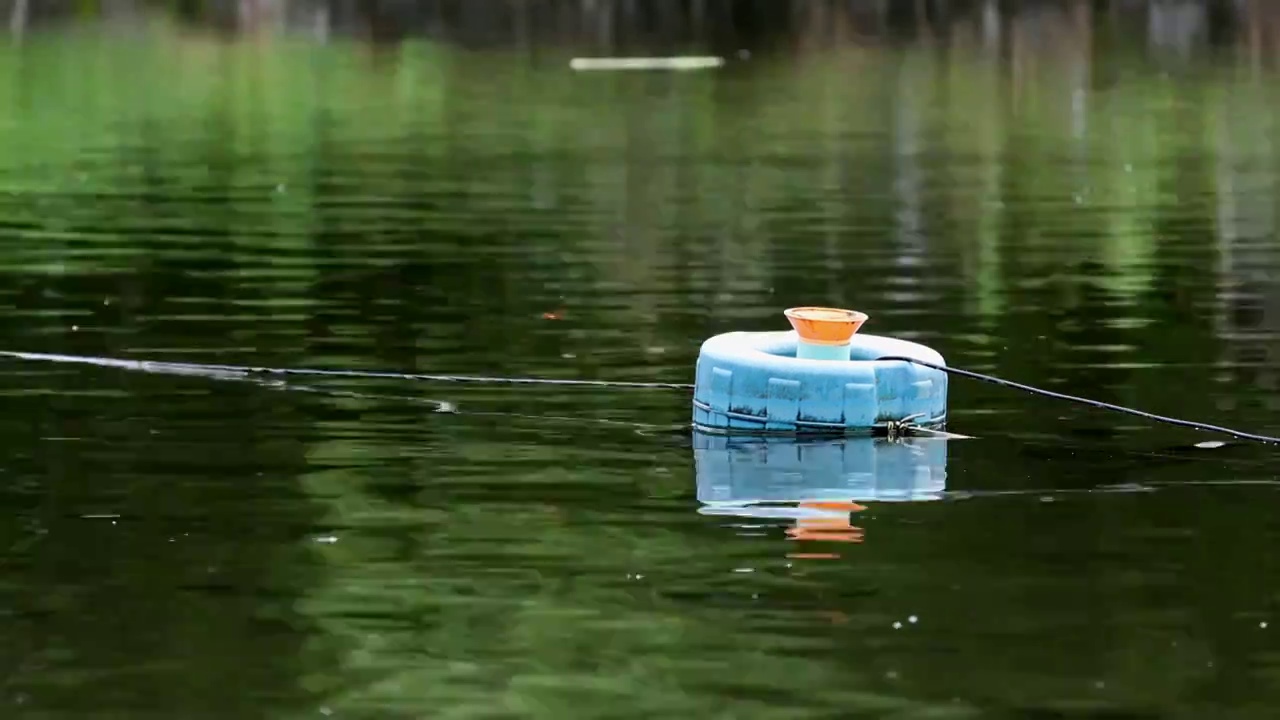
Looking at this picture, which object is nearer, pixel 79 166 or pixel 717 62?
pixel 79 166

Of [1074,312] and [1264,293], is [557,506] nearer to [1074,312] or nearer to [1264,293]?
[1074,312]

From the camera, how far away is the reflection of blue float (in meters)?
11.1

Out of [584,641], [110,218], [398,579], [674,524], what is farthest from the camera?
[110,218]

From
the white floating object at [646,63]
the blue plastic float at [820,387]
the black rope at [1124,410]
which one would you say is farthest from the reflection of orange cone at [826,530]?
the white floating object at [646,63]

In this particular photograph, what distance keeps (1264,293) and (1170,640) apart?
10088 mm

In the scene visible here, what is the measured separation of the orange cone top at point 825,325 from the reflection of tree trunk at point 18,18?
51.1 m

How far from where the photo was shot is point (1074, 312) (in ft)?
56.7

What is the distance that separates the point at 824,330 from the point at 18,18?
57023 millimetres

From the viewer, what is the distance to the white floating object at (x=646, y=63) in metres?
51.4

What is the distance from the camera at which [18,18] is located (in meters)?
66.1

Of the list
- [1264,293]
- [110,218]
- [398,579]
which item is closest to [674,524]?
[398,579]

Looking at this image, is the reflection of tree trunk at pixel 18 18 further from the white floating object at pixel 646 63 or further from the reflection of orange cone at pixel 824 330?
the reflection of orange cone at pixel 824 330

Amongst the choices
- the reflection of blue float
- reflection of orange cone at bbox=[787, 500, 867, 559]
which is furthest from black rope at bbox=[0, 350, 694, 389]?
reflection of orange cone at bbox=[787, 500, 867, 559]

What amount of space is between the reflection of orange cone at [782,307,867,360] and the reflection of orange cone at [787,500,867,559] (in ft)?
6.14
